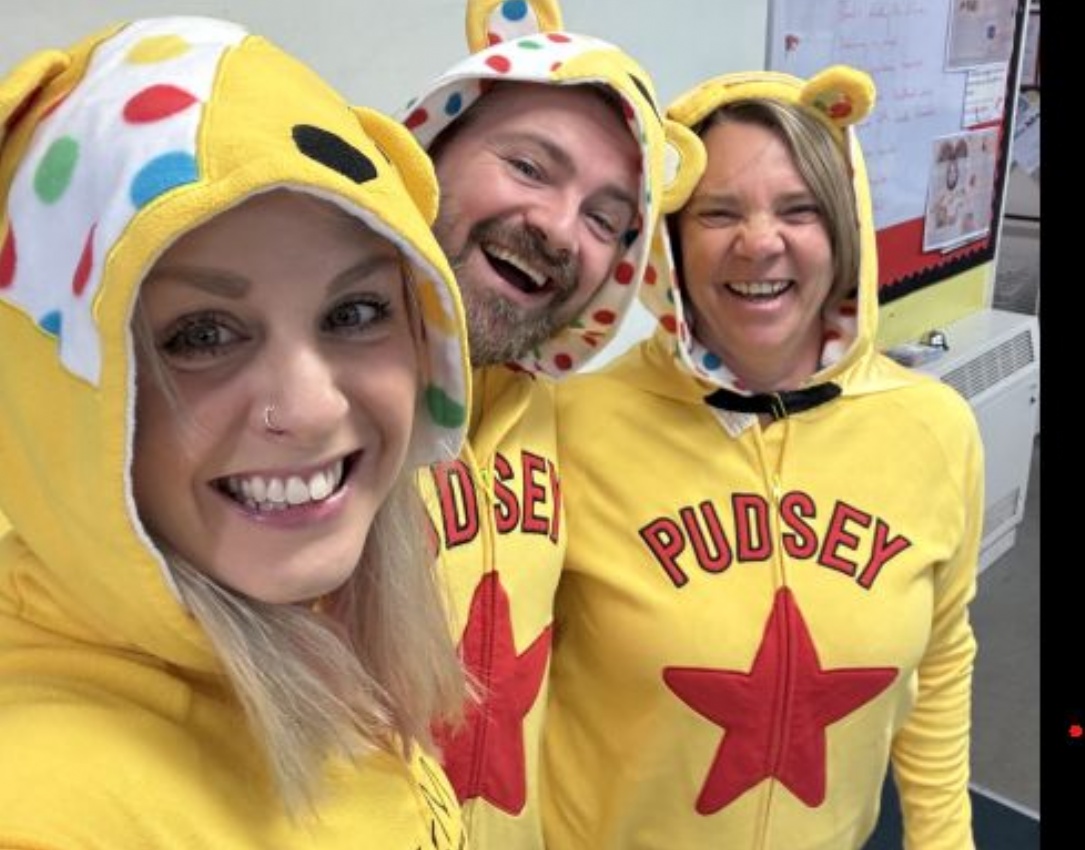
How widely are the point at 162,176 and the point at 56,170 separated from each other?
0.08m

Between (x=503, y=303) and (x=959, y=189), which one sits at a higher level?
(x=503, y=303)

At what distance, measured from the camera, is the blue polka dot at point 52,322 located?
626 millimetres

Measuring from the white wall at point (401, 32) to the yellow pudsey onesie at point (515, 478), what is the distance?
274 millimetres

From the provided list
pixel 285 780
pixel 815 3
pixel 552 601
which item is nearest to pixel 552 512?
pixel 552 601

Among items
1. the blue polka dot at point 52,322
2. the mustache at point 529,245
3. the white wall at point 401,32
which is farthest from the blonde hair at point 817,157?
the blue polka dot at point 52,322

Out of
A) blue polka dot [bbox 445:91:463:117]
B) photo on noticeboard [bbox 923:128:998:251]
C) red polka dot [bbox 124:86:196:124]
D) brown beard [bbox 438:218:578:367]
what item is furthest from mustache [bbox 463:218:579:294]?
photo on noticeboard [bbox 923:128:998:251]

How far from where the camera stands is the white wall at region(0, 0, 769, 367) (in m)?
1.24

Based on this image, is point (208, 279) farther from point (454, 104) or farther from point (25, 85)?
point (454, 104)

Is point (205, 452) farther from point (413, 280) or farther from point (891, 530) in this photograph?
point (891, 530)

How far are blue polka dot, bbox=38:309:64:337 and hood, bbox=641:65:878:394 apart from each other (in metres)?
0.85

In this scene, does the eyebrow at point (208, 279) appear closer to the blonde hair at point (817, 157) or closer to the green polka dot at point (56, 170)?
the green polka dot at point (56, 170)

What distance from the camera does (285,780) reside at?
0.70 meters

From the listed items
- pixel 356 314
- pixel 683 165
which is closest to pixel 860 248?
pixel 683 165

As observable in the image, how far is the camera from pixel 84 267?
62cm
